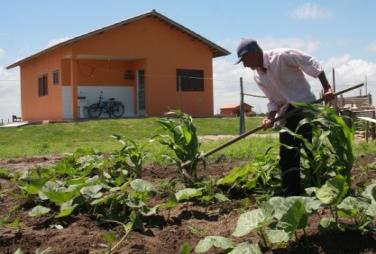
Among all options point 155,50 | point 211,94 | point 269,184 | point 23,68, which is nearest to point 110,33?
point 155,50

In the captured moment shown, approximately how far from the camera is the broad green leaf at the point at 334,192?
346 centimetres

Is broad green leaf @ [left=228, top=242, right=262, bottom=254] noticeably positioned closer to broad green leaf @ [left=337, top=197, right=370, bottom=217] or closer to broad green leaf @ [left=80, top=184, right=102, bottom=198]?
broad green leaf @ [left=337, top=197, right=370, bottom=217]

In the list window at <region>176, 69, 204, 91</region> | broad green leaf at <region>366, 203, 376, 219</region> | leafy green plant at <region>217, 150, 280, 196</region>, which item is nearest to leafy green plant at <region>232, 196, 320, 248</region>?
broad green leaf at <region>366, 203, 376, 219</region>

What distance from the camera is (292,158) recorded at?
15.9 feet

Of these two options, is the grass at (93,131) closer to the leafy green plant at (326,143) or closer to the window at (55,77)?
the window at (55,77)

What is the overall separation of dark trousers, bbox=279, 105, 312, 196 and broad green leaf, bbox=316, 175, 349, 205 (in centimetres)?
119

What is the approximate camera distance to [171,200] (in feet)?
14.0

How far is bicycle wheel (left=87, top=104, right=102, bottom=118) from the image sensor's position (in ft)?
83.0

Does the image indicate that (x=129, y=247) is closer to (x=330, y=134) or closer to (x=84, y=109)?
(x=330, y=134)

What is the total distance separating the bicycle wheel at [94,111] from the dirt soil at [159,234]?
2025cm

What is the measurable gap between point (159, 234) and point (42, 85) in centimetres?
2550

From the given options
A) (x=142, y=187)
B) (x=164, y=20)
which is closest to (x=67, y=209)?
(x=142, y=187)

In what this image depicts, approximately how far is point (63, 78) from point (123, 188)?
70.9ft

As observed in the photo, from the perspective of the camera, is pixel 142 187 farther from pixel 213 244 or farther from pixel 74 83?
pixel 74 83
